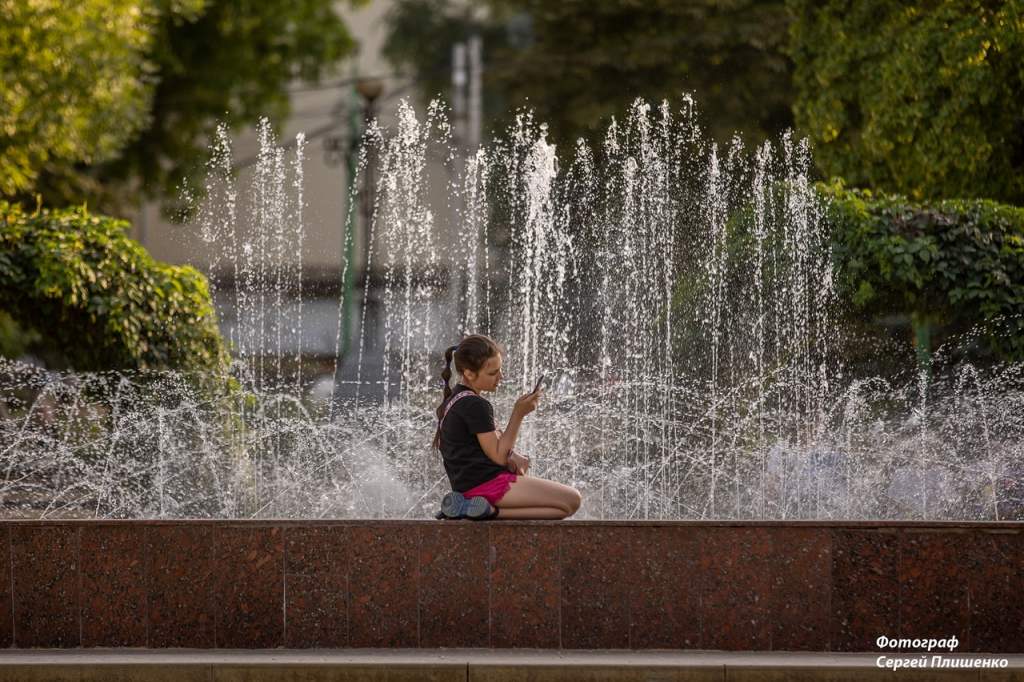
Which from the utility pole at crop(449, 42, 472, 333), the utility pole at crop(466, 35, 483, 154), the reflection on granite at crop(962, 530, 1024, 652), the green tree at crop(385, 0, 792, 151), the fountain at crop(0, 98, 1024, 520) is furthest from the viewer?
the utility pole at crop(466, 35, 483, 154)

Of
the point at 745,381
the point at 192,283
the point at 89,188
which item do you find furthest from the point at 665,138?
the point at 192,283

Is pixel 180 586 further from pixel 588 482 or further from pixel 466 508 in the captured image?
pixel 588 482

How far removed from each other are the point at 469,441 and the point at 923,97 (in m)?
11.2

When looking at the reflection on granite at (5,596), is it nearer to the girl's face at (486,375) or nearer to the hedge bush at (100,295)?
the girl's face at (486,375)

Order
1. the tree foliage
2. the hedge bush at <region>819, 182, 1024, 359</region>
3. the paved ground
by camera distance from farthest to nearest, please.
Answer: the tree foliage
the hedge bush at <region>819, 182, 1024, 359</region>
the paved ground

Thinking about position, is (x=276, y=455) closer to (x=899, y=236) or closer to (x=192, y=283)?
(x=192, y=283)

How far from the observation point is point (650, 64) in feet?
83.6

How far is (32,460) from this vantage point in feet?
37.7

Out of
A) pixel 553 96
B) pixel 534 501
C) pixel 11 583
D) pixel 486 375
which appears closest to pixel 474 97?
pixel 553 96

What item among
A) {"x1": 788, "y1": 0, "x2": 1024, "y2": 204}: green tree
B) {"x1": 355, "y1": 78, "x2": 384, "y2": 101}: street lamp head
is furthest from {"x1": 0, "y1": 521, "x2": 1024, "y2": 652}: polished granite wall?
{"x1": 355, "y1": 78, "x2": 384, "y2": 101}: street lamp head

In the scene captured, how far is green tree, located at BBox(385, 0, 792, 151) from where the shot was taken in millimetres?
25203

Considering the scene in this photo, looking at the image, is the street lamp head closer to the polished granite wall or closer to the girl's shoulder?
the girl's shoulder

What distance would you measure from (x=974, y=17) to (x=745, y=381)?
5749 mm

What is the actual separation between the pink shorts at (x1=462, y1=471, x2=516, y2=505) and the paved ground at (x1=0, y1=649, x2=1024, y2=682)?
2.37ft
